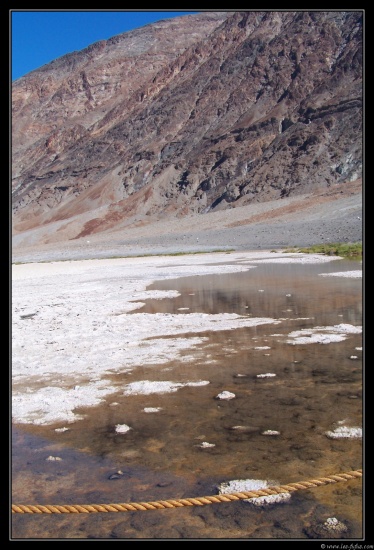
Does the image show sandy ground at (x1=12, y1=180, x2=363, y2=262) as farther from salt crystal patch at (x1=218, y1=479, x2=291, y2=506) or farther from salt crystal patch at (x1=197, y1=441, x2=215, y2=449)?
salt crystal patch at (x1=218, y1=479, x2=291, y2=506)

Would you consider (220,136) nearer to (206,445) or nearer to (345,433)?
(345,433)

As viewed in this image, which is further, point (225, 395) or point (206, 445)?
point (225, 395)

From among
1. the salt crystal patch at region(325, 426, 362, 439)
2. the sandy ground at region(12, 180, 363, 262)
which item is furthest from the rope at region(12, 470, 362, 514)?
the sandy ground at region(12, 180, 363, 262)

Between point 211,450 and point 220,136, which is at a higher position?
point 220,136

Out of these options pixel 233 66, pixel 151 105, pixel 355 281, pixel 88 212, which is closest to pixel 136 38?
pixel 151 105

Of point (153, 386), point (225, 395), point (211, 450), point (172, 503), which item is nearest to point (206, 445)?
point (211, 450)

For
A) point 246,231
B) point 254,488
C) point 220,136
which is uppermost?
point 220,136

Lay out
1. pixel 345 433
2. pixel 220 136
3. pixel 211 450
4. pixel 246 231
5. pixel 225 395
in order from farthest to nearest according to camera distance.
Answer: pixel 220 136 → pixel 246 231 → pixel 225 395 → pixel 345 433 → pixel 211 450


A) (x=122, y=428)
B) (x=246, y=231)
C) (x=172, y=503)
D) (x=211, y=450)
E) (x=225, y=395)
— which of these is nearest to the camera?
(x=172, y=503)

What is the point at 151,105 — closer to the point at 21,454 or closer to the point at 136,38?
the point at 136,38
